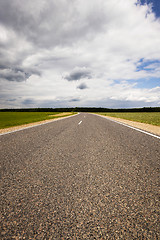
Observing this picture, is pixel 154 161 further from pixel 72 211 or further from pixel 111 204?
pixel 72 211

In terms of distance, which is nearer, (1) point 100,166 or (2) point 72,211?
(2) point 72,211

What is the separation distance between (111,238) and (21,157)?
286cm

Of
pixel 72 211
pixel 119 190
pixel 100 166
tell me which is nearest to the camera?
pixel 72 211

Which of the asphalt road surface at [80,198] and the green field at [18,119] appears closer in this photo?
the asphalt road surface at [80,198]

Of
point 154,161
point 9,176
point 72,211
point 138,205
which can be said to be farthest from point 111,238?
point 154,161

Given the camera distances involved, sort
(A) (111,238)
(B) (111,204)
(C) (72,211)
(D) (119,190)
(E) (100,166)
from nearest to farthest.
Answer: (A) (111,238), (C) (72,211), (B) (111,204), (D) (119,190), (E) (100,166)

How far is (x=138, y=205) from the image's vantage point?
1722 mm

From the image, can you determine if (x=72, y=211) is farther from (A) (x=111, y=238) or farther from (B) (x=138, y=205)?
(B) (x=138, y=205)

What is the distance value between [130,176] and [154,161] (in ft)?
3.54

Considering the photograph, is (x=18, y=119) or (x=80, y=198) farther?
(x=18, y=119)

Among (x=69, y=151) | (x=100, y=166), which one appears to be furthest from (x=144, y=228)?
(x=69, y=151)

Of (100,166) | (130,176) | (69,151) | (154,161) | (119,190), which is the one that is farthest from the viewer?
(69,151)

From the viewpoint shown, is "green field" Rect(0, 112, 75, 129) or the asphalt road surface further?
"green field" Rect(0, 112, 75, 129)

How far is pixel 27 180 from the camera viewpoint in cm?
232
